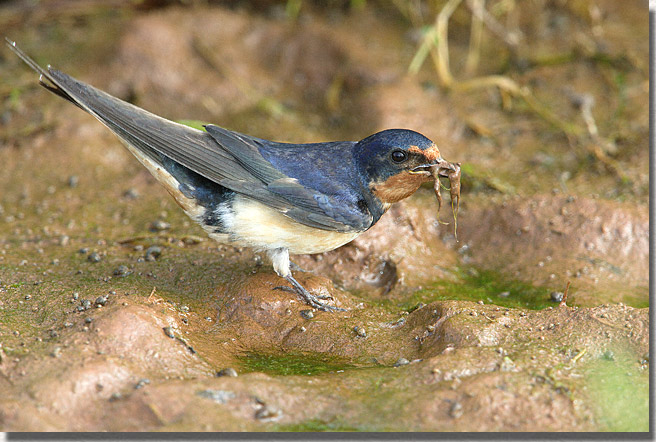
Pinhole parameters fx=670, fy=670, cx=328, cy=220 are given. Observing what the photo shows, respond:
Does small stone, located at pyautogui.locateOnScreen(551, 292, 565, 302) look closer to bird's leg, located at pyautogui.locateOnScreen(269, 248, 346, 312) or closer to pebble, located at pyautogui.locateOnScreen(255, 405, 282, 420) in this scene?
bird's leg, located at pyautogui.locateOnScreen(269, 248, 346, 312)

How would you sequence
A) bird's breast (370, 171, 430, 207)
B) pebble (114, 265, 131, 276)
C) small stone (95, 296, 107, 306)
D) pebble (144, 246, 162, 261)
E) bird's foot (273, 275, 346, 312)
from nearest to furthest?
small stone (95, 296, 107, 306)
bird's breast (370, 171, 430, 207)
bird's foot (273, 275, 346, 312)
pebble (114, 265, 131, 276)
pebble (144, 246, 162, 261)

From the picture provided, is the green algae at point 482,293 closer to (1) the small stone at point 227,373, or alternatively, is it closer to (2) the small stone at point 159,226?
(1) the small stone at point 227,373

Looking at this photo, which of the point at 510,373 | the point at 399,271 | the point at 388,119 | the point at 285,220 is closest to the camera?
the point at 510,373

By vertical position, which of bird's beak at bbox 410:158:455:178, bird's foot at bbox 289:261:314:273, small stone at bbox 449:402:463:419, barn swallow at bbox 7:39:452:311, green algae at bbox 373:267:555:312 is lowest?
bird's foot at bbox 289:261:314:273

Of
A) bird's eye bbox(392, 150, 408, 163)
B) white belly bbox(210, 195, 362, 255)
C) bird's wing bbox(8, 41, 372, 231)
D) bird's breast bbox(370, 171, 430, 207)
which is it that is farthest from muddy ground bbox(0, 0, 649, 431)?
bird's eye bbox(392, 150, 408, 163)

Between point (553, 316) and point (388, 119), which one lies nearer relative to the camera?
point (553, 316)

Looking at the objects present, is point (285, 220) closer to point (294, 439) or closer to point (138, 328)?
point (138, 328)

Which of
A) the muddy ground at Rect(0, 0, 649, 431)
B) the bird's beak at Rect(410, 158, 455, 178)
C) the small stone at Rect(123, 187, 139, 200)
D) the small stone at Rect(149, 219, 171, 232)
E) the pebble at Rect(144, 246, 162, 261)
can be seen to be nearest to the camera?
the muddy ground at Rect(0, 0, 649, 431)

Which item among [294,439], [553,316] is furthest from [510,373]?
[294,439]
